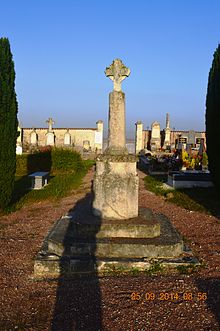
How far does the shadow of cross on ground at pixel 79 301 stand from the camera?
10.4 feet

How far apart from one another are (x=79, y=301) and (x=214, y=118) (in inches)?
329

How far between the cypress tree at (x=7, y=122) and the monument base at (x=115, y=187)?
12.7ft

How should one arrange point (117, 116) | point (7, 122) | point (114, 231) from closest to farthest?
point (114, 231), point (117, 116), point (7, 122)

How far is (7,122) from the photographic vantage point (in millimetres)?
8602

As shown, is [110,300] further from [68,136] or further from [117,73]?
[68,136]

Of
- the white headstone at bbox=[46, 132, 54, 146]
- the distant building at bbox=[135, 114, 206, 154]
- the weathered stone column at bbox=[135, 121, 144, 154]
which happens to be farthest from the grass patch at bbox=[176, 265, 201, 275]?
the weathered stone column at bbox=[135, 121, 144, 154]

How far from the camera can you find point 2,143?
8.49 meters

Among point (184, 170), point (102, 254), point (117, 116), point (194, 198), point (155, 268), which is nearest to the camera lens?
point (155, 268)

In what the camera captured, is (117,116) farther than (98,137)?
No

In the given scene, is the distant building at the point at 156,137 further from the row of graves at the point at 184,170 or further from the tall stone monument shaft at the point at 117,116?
the tall stone monument shaft at the point at 117,116

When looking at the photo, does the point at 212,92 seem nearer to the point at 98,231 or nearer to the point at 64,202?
the point at 64,202

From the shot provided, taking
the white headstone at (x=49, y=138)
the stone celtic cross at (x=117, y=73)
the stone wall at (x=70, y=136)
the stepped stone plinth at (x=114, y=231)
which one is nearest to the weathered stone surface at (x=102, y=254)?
the stepped stone plinth at (x=114, y=231)

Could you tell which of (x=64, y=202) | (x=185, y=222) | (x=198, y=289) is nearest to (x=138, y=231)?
(x=198, y=289)
